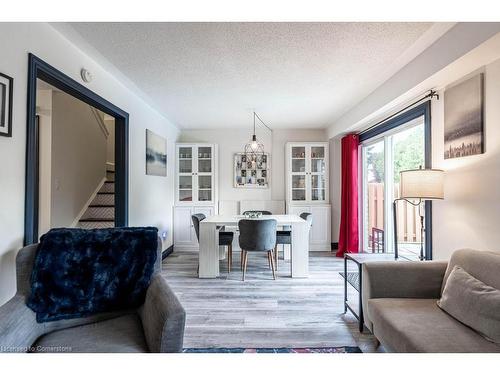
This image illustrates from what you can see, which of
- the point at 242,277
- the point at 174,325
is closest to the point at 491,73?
the point at 174,325

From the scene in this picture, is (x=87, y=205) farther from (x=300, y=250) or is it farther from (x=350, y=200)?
(x=350, y=200)

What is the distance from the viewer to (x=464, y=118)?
203 centimetres

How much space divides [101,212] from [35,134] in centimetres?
212

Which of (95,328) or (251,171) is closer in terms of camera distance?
(95,328)

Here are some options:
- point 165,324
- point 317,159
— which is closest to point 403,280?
point 165,324

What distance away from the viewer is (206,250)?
336 cm

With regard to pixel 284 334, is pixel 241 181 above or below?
above

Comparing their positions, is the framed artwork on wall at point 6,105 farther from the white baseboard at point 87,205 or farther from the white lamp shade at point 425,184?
the white lamp shade at point 425,184

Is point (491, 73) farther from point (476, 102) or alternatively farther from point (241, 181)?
point (241, 181)

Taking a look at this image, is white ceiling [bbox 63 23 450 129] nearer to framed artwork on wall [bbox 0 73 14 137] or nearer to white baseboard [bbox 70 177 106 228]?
framed artwork on wall [bbox 0 73 14 137]

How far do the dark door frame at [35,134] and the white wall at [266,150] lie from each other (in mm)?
2351

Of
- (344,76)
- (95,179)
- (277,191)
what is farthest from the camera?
(277,191)

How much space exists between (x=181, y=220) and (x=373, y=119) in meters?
3.62

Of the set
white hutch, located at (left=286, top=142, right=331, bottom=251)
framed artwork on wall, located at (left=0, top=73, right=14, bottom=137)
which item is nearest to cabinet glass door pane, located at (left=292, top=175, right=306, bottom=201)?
white hutch, located at (left=286, top=142, right=331, bottom=251)
